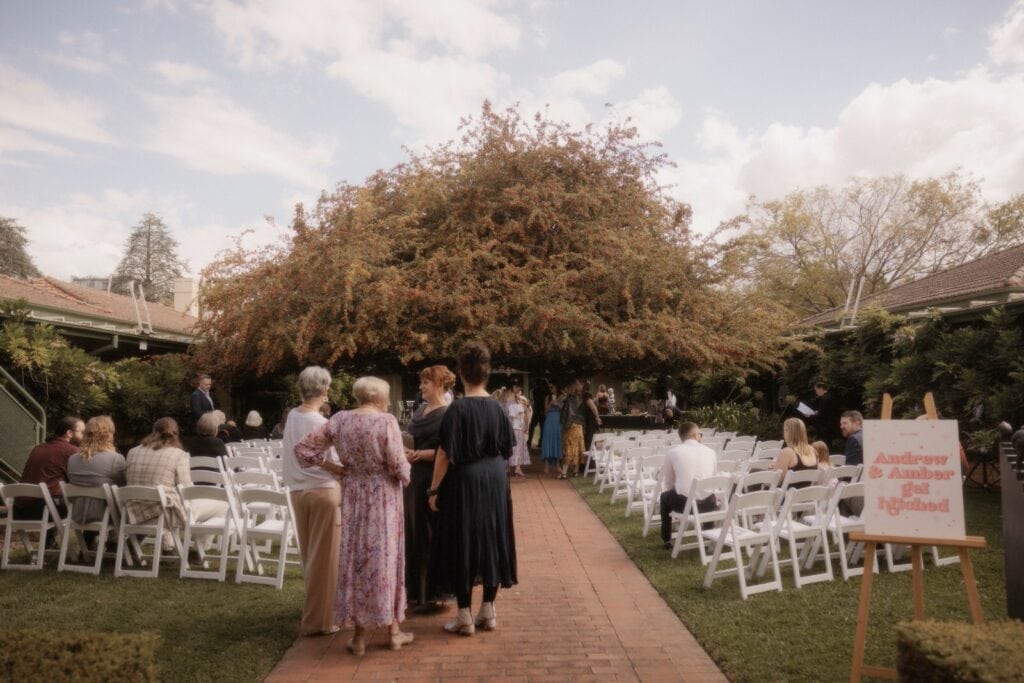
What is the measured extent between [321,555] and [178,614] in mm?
1416

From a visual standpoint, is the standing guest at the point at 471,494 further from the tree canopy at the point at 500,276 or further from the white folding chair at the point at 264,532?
the tree canopy at the point at 500,276

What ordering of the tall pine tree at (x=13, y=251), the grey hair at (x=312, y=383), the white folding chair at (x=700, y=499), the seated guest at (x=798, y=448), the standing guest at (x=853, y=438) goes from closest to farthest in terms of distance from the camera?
the grey hair at (x=312, y=383) → the white folding chair at (x=700, y=499) → the seated guest at (x=798, y=448) → the standing guest at (x=853, y=438) → the tall pine tree at (x=13, y=251)

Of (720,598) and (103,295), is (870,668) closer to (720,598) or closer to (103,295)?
(720,598)

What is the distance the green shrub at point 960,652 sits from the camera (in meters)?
3.07

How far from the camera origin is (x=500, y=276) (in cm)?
1622

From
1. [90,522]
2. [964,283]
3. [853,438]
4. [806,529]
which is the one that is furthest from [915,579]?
[964,283]

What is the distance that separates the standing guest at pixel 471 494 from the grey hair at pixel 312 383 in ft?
3.22

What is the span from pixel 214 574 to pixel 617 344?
9.71 meters

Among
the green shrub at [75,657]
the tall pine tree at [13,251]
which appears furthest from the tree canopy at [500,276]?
the tall pine tree at [13,251]

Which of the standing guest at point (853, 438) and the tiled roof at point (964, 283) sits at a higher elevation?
the tiled roof at point (964, 283)

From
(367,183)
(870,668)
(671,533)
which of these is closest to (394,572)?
(870,668)

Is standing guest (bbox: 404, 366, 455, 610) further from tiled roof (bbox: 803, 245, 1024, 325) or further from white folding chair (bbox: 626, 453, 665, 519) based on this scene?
tiled roof (bbox: 803, 245, 1024, 325)

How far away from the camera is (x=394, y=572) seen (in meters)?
5.34

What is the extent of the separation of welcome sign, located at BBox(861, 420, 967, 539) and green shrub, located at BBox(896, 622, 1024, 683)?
3.25 ft
